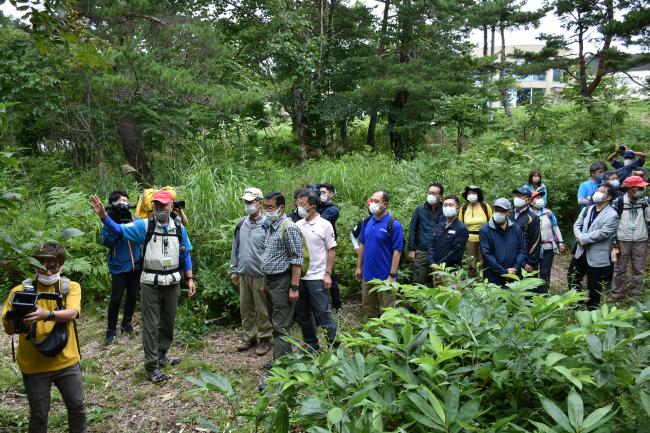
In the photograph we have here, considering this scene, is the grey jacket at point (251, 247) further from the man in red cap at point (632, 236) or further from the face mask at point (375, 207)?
the man in red cap at point (632, 236)

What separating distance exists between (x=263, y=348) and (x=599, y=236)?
13.8 feet

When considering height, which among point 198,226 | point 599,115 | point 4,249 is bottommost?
point 198,226

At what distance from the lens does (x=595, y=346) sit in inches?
67.5

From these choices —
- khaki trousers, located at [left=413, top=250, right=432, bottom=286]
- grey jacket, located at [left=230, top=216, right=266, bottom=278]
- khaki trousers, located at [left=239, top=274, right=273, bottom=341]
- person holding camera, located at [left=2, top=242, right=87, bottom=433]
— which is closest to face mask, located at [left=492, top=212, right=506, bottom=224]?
khaki trousers, located at [left=413, top=250, right=432, bottom=286]

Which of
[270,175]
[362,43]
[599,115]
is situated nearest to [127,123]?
[270,175]

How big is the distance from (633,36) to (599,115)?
2.27 metres

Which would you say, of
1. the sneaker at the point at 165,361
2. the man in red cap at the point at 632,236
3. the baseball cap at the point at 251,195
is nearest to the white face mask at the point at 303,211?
the baseball cap at the point at 251,195

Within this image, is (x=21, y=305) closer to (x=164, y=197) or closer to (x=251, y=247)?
(x=164, y=197)

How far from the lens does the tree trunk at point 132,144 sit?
1132 centimetres

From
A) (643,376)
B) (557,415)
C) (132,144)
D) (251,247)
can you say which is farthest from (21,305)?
(132,144)

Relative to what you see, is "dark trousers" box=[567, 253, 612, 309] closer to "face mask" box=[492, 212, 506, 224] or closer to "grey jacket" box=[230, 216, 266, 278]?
"face mask" box=[492, 212, 506, 224]

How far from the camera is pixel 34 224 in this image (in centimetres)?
797

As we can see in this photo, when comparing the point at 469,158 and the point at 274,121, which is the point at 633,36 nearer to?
the point at 469,158

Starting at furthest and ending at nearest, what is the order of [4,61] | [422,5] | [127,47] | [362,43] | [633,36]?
[362,43]
[422,5]
[633,36]
[4,61]
[127,47]
